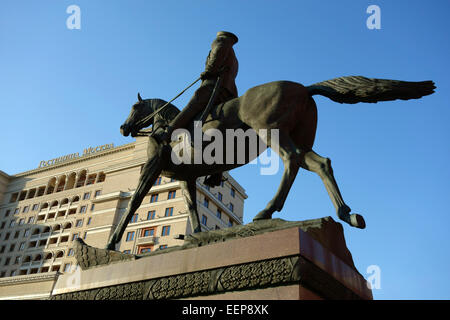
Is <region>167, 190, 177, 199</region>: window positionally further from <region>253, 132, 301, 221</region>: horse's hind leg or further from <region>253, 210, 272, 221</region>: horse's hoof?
<region>253, 210, 272, 221</region>: horse's hoof

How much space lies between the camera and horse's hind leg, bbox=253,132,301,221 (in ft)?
18.8

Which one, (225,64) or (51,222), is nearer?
(225,64)

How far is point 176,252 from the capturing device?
5.69m

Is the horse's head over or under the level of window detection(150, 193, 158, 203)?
under

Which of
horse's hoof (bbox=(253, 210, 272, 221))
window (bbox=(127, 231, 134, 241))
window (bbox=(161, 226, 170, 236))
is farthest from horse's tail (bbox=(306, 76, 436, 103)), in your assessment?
window (bbox=(127, 231, 134, 241))

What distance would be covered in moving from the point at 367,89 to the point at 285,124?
1.28m

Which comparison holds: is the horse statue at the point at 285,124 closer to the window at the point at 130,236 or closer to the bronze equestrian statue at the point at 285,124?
the bronze equestrian statue at the point at 285,124

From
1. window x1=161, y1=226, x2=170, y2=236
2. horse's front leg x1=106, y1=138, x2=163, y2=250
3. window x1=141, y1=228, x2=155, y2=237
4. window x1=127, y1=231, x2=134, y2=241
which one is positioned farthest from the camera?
window x1=127, y1=231, x2=134, y2=241

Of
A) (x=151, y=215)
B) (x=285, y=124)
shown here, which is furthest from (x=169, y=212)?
(x=285, y=124)

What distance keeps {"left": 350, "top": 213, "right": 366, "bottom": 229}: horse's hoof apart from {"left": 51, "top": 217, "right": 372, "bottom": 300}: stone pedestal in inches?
9.8

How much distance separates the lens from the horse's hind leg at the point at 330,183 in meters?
5.30
